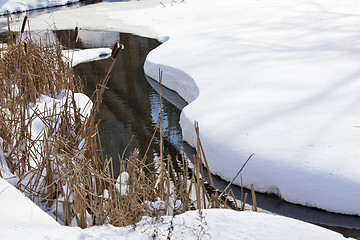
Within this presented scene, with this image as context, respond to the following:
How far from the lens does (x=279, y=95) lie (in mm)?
3439

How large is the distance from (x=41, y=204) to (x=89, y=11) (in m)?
8.17

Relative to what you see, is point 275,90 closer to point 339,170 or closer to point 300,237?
point 339,170

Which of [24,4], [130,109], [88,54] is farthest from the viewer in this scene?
[24,4]

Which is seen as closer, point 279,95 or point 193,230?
point 193,230

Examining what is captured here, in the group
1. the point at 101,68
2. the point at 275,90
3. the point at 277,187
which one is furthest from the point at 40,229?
the point at 101,68

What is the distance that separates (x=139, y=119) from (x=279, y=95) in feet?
3.87

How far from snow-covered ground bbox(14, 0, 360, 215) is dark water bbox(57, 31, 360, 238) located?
7 centimetres

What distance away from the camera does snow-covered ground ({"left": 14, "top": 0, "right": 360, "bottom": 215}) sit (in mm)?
2543

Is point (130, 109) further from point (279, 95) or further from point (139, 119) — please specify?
point (279, 95)

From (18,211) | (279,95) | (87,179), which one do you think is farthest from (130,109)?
(18,211)

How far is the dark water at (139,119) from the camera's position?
7.98 ft

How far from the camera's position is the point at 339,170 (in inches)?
97.1

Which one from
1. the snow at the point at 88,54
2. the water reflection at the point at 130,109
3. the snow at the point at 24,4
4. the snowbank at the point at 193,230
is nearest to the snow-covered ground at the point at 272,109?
the snowbank at the point at 193,230

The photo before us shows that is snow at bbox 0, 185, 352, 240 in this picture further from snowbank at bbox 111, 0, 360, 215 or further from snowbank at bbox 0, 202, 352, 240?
snowbank at bbox 111, 0, 360, 215
